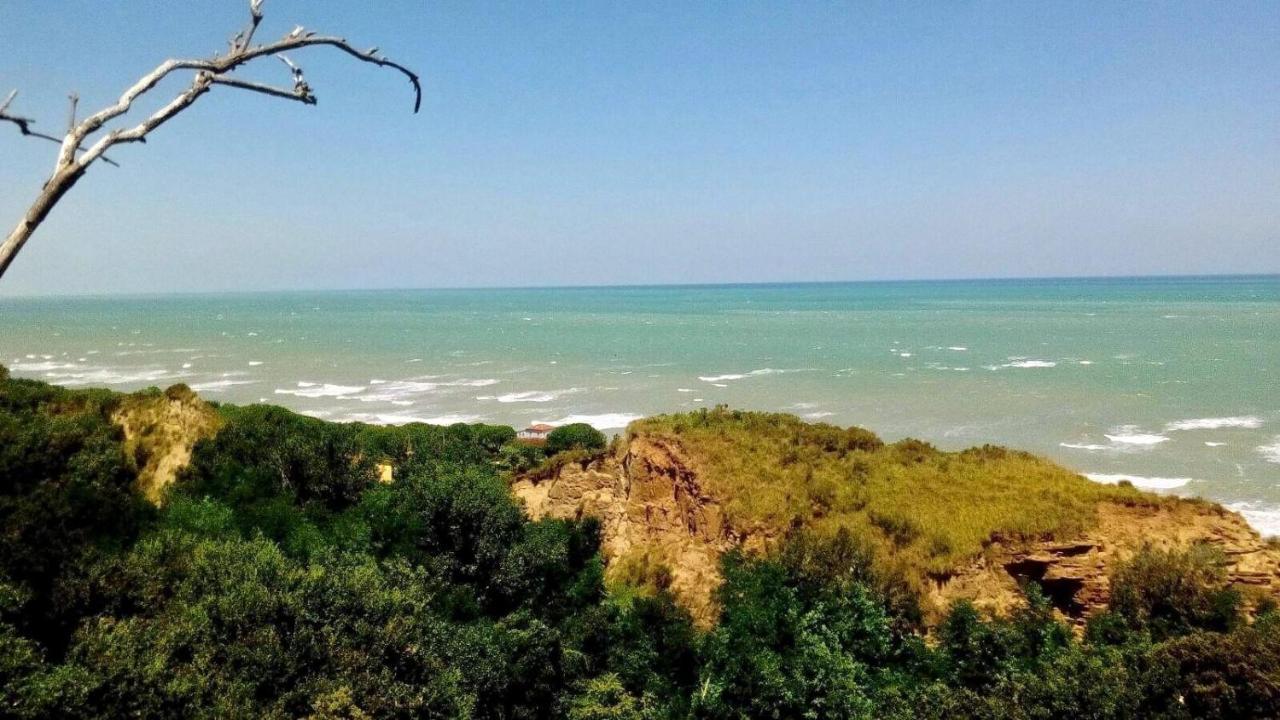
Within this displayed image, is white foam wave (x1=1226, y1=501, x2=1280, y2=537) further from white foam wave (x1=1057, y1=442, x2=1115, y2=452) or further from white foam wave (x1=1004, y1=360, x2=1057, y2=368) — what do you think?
white foam wave (x1=1004, y1=360, x2=1057, y2=368)

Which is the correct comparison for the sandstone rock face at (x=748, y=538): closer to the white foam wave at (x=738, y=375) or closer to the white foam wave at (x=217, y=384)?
the white foam wave at (x=738, y=375)

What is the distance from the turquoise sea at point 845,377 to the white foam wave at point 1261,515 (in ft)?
0.46

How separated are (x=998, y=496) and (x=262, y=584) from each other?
1781 cm

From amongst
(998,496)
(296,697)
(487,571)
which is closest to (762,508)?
(998,496)

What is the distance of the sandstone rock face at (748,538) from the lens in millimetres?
16344

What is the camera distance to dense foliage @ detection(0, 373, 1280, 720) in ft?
37.1

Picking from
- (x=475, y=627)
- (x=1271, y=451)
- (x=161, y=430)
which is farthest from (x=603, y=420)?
(x=1271, y=451)

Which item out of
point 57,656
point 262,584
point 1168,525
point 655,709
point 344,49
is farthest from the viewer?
point 1168,525

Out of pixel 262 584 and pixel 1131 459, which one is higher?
pixel 262 584

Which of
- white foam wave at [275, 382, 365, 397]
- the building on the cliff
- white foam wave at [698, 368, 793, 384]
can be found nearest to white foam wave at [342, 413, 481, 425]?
the building on the cliff

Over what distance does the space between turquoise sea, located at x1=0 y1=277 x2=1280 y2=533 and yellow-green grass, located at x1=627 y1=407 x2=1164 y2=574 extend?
1469 centimetres

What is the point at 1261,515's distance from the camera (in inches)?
1073

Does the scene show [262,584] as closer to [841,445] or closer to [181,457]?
[181,457]

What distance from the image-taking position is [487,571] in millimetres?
19609
